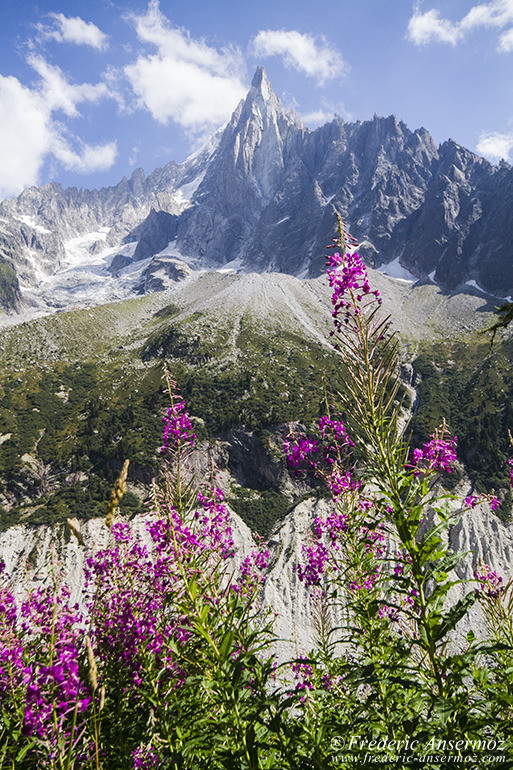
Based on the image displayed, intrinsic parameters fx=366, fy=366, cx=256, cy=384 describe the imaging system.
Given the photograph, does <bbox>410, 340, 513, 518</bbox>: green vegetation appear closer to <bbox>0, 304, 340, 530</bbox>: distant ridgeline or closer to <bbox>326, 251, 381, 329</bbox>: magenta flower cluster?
<bbox>0, 304, 340, 530</bbox>: distant ridgeline

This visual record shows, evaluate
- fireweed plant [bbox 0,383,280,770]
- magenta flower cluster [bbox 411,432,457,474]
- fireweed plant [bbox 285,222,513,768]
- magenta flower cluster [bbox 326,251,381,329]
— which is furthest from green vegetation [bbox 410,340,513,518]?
magenta flower cluster [bbox 326,251,381,329]

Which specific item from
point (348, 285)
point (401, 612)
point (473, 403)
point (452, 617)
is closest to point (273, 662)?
point (401, 612)


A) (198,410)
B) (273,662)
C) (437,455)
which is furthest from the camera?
(198,410)

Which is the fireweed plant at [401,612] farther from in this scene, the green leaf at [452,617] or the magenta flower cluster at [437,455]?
the magenta flower cluster at [437,455]

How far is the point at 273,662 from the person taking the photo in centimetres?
463

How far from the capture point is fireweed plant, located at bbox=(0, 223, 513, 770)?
9.96ft

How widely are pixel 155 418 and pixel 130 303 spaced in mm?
121213

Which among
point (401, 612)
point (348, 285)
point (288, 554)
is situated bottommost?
point (288, 554)

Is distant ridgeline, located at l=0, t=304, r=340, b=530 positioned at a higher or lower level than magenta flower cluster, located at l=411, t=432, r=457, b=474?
lower

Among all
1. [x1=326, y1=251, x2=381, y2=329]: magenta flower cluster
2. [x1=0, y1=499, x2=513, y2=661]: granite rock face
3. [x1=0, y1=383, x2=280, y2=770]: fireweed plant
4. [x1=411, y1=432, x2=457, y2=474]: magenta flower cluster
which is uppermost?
[x1=326, y1=251, x2=381, y2=329]: magenta flower cluster

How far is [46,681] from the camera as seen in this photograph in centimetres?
390

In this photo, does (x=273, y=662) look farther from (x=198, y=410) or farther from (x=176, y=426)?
(x=198, y=410)

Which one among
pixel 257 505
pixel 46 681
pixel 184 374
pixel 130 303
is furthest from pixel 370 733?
pixel 130 303

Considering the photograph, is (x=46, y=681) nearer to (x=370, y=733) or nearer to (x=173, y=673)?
(x=173, y=673)
